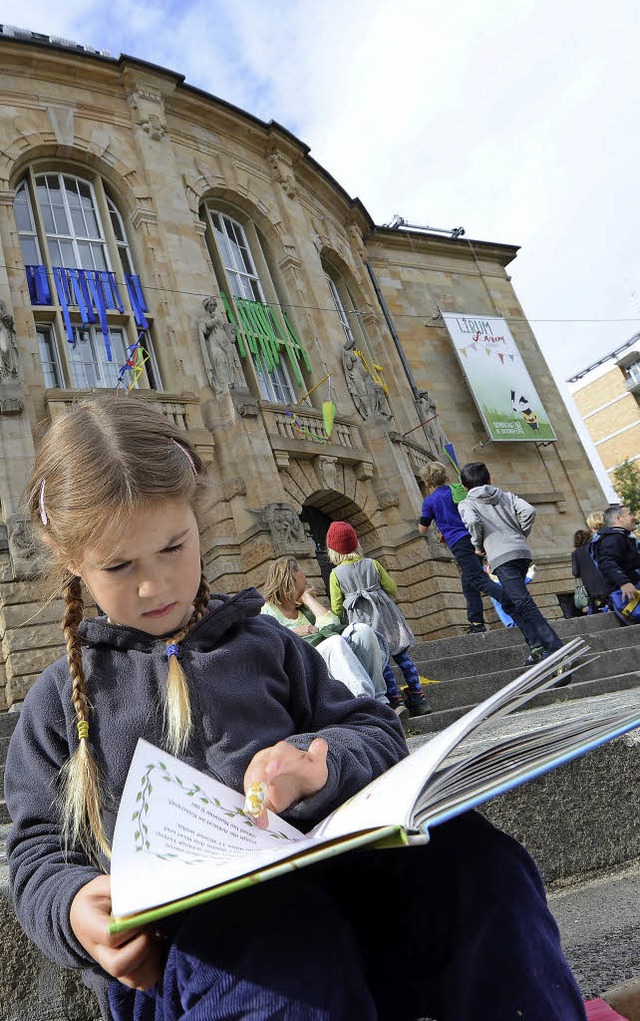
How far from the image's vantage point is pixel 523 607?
6047 millimetres

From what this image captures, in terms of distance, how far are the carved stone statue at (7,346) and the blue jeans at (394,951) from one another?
12078 mm

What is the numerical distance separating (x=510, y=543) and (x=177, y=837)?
550 cm

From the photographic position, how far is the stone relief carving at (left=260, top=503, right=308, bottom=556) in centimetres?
1208

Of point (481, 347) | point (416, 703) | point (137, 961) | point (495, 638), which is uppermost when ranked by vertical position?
point (481, 347)

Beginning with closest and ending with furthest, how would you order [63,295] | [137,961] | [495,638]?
[137,961] < [495,638] < [63,295]

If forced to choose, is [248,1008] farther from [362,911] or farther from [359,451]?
[359,451]

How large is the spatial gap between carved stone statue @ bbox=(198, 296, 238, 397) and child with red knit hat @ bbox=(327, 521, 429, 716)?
26.1 ft

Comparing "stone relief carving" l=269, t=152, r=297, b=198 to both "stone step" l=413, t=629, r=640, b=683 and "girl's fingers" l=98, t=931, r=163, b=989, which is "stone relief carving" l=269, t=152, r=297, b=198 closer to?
"stone step" l=413, t=629, r=640, b=683

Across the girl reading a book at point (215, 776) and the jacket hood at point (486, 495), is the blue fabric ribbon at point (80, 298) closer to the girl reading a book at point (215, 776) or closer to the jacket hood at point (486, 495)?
the jacket hood at point (486, 495)

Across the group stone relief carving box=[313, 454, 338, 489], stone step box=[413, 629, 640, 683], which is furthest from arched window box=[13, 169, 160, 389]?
stone step box=[413, 629, 640, 683]

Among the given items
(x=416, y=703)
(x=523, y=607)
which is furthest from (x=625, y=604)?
(x=416, y=703)

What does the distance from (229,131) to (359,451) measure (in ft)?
27.3

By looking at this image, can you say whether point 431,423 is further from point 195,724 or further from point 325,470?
point 195,724

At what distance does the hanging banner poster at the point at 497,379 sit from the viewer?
2067 centimetres
